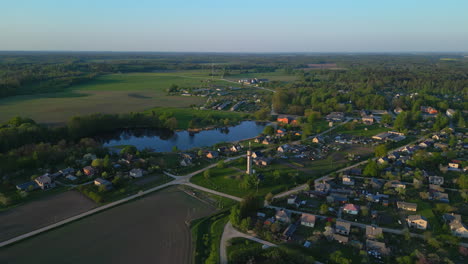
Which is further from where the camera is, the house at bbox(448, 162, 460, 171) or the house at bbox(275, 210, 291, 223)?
the house at bbox(448, 162, 460, 171)

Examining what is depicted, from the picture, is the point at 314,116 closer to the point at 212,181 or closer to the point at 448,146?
the point at 448,146

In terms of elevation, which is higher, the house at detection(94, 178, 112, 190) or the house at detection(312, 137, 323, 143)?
the house at detection(312, 137, 323, 143)

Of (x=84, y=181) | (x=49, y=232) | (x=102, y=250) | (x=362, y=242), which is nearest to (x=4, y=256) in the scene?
(x=49, y=232)

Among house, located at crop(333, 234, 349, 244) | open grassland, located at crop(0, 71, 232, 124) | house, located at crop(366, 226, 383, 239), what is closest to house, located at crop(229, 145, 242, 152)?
house, located at crop(333, 234, 349, 244)

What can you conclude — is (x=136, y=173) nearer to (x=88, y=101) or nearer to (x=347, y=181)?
(x=347, y=181)

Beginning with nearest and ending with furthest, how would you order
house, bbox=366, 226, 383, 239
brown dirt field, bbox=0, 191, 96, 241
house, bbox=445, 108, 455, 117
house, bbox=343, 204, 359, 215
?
house, bbox=366, 226, 383, 239 → brown dirt field, bbox=0, 191, 96, 241 → house, bbox=343, 204, 359, 215 → house, bbox=445, 108, 455, 117

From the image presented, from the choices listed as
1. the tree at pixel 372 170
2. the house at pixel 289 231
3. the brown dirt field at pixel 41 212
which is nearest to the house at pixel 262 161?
the tree at pixel 372 170

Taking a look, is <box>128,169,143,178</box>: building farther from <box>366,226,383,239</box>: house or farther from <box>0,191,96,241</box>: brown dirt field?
<box>366,226,383,239</box>: house
